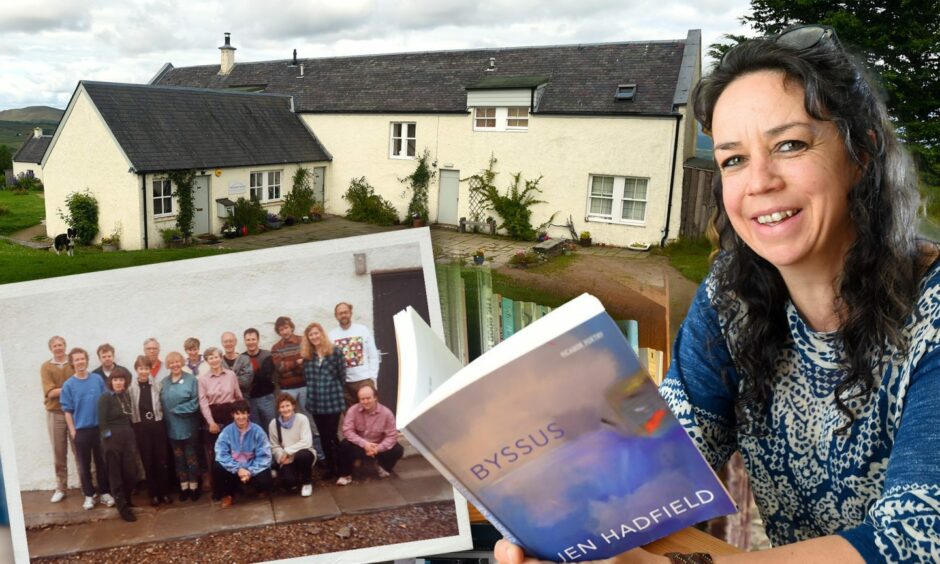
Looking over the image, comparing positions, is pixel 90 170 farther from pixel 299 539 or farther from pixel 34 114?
pixel 299 539

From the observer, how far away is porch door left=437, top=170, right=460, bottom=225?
7.73 ft

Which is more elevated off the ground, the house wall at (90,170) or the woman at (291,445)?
the house wall at (90,170)

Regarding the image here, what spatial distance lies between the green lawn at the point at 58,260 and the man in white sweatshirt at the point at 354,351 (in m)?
0.50

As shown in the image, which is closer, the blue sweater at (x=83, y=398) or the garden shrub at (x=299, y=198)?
the blue sweater at (x=83, y=398)

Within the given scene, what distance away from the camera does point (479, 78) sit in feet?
8.49

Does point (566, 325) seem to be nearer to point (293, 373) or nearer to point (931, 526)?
point (931, 526)

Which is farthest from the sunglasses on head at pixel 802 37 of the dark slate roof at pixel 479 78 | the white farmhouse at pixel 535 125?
the dark slate roof at pixel 479 78

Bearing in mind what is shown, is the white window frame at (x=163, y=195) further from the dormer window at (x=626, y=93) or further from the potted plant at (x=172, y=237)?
the dormer window at (x=626, y=93)

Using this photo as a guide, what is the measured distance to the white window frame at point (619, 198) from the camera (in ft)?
7.27

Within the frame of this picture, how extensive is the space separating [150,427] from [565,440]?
0.78 meters

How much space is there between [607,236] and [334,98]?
1.34m

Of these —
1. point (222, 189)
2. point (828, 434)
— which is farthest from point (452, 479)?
point (222, 189)

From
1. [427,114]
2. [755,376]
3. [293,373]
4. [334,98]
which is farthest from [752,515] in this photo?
[334,98]

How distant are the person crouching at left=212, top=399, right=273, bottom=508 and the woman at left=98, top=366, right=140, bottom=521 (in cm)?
12
